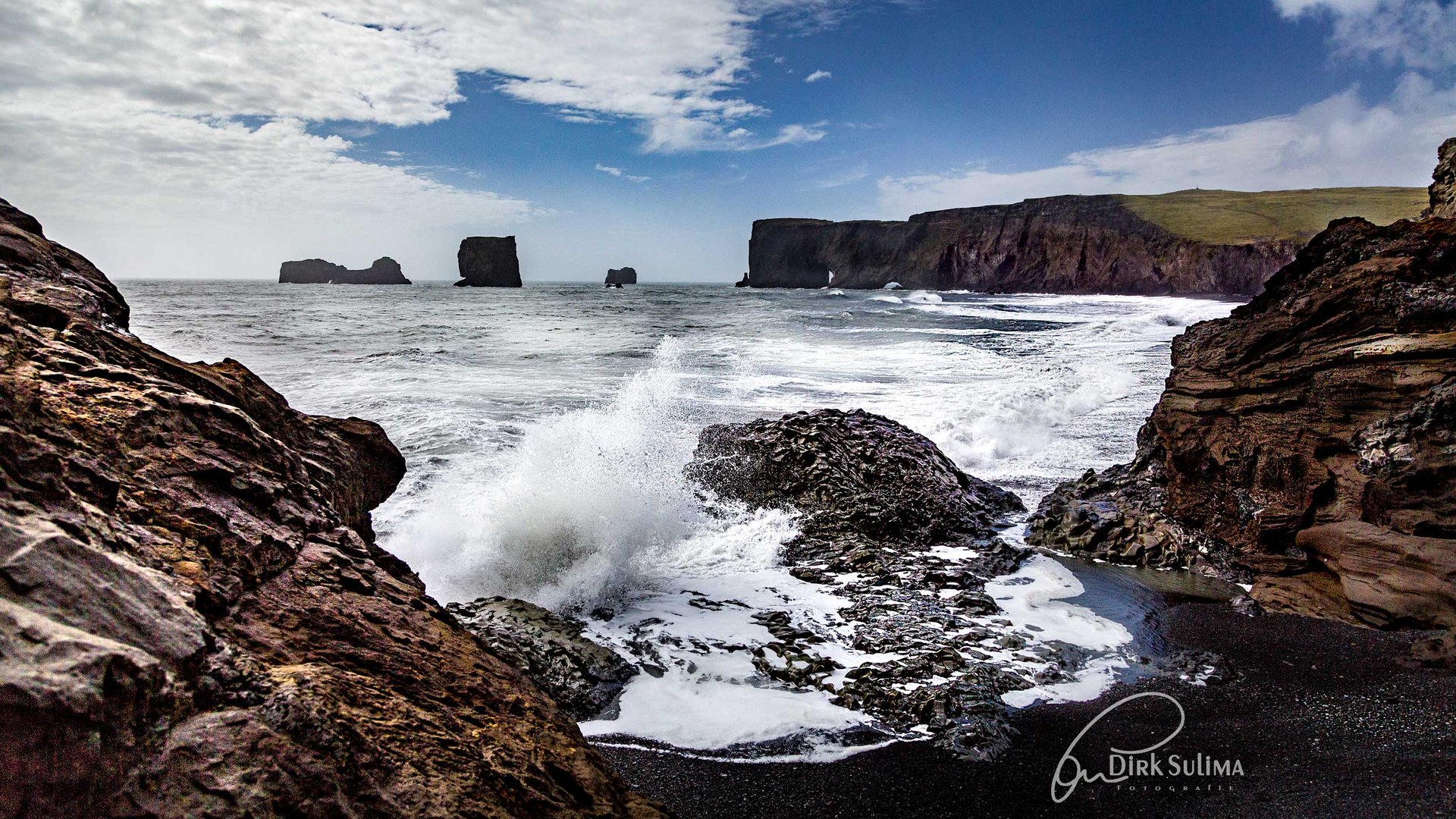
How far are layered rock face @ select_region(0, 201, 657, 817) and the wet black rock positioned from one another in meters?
1.33

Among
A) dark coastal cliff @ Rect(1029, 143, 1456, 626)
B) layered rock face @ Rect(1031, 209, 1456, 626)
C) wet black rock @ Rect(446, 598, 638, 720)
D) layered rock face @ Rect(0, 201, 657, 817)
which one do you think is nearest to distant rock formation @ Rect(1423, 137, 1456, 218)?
dark coastal cliff @ Rect(1029, 143, 1456, 626)

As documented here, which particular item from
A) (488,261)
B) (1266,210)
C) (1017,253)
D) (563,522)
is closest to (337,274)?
(488,261)

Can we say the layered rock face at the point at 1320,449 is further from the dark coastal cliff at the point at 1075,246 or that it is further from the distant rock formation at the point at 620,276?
the distant rock formation at the point at 620,276

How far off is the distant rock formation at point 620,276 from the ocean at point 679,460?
11195 centimetres

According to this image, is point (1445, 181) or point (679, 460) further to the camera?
point (679, 460)

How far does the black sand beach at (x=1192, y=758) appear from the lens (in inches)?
111

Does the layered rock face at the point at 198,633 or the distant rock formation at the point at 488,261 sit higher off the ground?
the distant rock formation at the point at 488,261

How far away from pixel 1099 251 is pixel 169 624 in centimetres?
7373

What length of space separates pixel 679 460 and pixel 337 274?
124432 mm

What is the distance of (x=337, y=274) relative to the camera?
375 ft

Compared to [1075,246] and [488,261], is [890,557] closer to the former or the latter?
[1075,246]

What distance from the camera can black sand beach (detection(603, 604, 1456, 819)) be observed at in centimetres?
282

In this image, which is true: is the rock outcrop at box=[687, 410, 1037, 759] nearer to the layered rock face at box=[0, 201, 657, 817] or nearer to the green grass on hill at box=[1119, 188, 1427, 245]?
the layered rock face at box=[0, 201, 657, 817]

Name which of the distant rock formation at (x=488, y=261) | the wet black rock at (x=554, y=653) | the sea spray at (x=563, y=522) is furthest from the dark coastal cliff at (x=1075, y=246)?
the wet black rock at (x=554, y=653)
